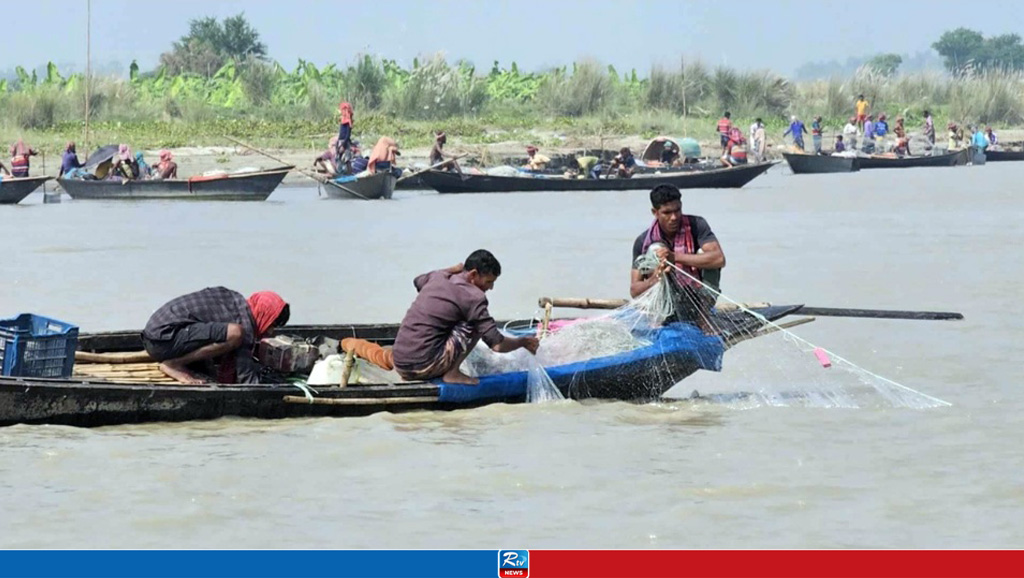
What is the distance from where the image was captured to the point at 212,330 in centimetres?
898

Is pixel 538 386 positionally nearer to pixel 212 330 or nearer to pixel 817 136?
pixel 212 330

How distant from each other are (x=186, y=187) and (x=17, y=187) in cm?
247

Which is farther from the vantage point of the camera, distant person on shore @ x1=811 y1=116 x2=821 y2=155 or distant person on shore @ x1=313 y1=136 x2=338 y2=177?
distant person on shore @ x1=811 y1=116 x2=821 y2=155

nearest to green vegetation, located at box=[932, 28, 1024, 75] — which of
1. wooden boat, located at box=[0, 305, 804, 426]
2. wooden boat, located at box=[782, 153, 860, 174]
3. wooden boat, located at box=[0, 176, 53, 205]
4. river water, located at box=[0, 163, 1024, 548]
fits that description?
wooden boat, located at box=[782, 153, 860, 174]

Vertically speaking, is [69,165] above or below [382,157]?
below

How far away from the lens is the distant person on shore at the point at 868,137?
36.3 metres

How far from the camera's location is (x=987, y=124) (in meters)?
45.1

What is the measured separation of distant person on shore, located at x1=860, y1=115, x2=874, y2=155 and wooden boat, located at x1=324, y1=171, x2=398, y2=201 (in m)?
13.3

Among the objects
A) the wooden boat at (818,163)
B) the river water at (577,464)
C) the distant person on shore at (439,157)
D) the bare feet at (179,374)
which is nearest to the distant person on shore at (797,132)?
the wooden boat at (818,163)

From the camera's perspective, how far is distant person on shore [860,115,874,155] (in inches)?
1428

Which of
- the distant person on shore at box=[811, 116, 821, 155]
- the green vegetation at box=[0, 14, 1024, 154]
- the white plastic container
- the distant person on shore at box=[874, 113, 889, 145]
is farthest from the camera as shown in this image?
the distant person on shore at box=[874, 113, 889, 145]
